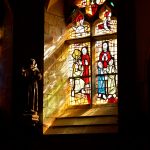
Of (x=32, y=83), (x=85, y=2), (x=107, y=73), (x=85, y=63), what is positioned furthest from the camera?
(x=85, y=2)

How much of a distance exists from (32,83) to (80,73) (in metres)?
0.94

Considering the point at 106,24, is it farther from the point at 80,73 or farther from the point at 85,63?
the point at 80,73

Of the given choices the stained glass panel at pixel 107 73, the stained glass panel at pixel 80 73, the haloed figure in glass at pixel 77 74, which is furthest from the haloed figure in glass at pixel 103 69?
the haloed figure in glass at pixel 77 74

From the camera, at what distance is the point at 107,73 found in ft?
28.7

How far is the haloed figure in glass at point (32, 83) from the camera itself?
27.7ft

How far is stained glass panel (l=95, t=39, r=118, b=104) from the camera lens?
869 centimetres

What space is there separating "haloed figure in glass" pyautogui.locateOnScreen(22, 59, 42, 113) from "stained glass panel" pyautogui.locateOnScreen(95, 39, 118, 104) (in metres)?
0.98

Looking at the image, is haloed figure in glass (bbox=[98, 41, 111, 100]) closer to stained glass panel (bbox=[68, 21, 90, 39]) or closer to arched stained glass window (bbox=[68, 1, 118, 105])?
arched stained glass window (bbox=[68, 1, 118, 105])

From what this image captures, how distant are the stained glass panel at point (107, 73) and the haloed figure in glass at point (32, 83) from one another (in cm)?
98

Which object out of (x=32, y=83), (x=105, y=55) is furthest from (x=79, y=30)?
(x=32, y=83)

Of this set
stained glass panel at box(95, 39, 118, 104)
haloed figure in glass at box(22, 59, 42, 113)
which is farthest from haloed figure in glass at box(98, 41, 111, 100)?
haloed figure in glass at box(22, 59, 42, 113)

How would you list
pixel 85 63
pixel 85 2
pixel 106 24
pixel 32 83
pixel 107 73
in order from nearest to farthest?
pixel 32 83 → pixel 107 73 → pixel 106 24 → pixel 85 63 → pixel 85 2

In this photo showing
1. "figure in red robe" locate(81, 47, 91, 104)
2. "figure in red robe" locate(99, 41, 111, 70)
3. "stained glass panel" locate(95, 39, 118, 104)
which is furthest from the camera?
"figure in red robe" locate(81, 47, 91, 104)

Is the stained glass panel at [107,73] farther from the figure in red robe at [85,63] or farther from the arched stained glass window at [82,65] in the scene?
the figure in red robe at [85,63]
